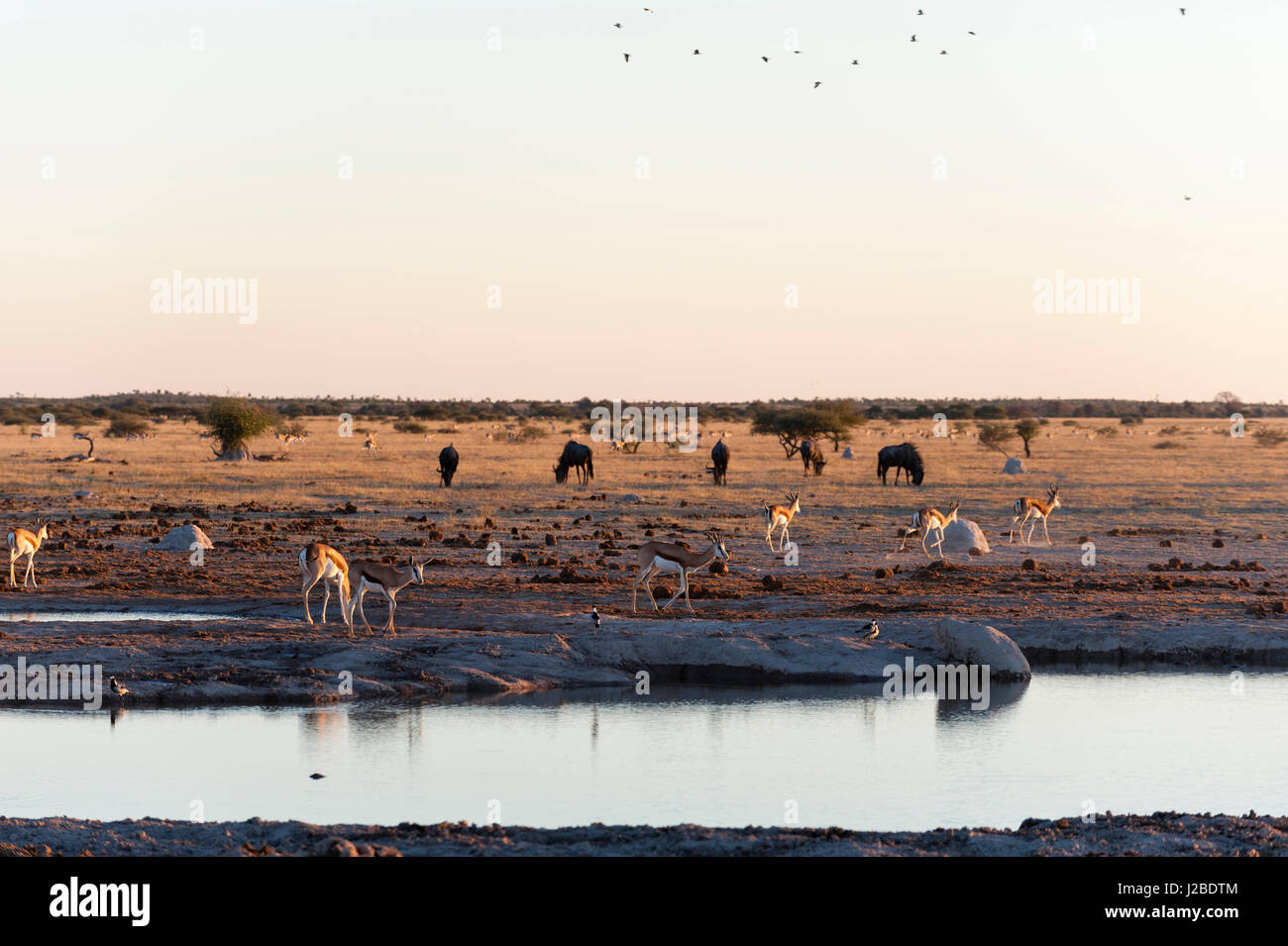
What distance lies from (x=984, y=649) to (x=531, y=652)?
488cm

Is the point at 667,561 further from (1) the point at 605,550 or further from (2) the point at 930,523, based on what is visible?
(2) the point at 930,523

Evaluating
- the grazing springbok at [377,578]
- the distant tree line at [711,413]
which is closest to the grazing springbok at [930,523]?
the grazing springbok at [377,578]

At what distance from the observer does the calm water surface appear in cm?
1062

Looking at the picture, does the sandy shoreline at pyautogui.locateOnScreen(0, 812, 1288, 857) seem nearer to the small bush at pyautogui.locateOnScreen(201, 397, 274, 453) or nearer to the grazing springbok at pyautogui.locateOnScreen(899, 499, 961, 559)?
the grazing springbok at pyautogui.locateOnScreen(899, 499, 961, 559)

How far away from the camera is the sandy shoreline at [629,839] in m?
8.57

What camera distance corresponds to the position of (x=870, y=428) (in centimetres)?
8988

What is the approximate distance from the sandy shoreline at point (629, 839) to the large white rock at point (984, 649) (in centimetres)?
626

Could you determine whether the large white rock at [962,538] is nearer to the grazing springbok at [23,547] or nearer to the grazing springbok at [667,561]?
the grazing springbok at [667,561]

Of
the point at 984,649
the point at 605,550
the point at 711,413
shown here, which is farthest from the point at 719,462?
the point at 711,413

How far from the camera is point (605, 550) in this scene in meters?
25.2

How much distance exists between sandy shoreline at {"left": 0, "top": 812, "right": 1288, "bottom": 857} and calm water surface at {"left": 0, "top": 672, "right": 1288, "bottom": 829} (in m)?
1.04

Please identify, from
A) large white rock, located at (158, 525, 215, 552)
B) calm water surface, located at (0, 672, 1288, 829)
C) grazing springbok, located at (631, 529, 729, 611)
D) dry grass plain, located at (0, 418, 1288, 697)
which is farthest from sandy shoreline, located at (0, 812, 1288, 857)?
large white rock, located at (158, 525, 215, 552)
